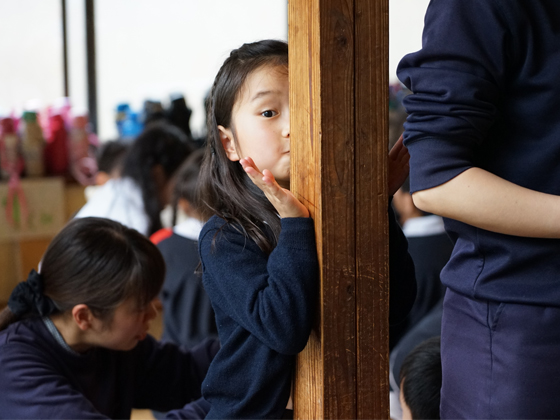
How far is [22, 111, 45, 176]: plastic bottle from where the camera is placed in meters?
3.91

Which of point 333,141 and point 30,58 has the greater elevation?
point 30,58

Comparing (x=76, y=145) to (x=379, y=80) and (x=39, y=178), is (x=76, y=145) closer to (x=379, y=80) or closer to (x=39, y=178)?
(x=39, y=178)

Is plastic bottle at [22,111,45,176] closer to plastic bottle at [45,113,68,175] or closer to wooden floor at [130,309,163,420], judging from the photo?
plastic bottle at [45,113,68,175]

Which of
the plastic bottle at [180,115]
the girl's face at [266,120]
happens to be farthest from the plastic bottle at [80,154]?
the girl's face at [266,120]

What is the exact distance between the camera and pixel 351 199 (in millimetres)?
861

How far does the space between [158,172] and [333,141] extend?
2017 mm

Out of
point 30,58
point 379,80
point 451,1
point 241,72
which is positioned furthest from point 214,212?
point 30,58

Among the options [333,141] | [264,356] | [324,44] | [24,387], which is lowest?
[24,387]

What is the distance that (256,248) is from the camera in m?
0.99

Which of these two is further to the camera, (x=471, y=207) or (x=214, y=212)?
(x=214, y=212)

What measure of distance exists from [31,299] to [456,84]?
1.08 metres

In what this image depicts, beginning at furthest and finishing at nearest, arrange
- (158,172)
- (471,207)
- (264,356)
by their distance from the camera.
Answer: (158,172)
(264,356)
(471,207)

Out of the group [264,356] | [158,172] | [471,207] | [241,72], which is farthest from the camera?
[158,172]

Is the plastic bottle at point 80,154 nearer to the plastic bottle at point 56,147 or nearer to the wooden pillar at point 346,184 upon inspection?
the plastic bottle at point 56,147
